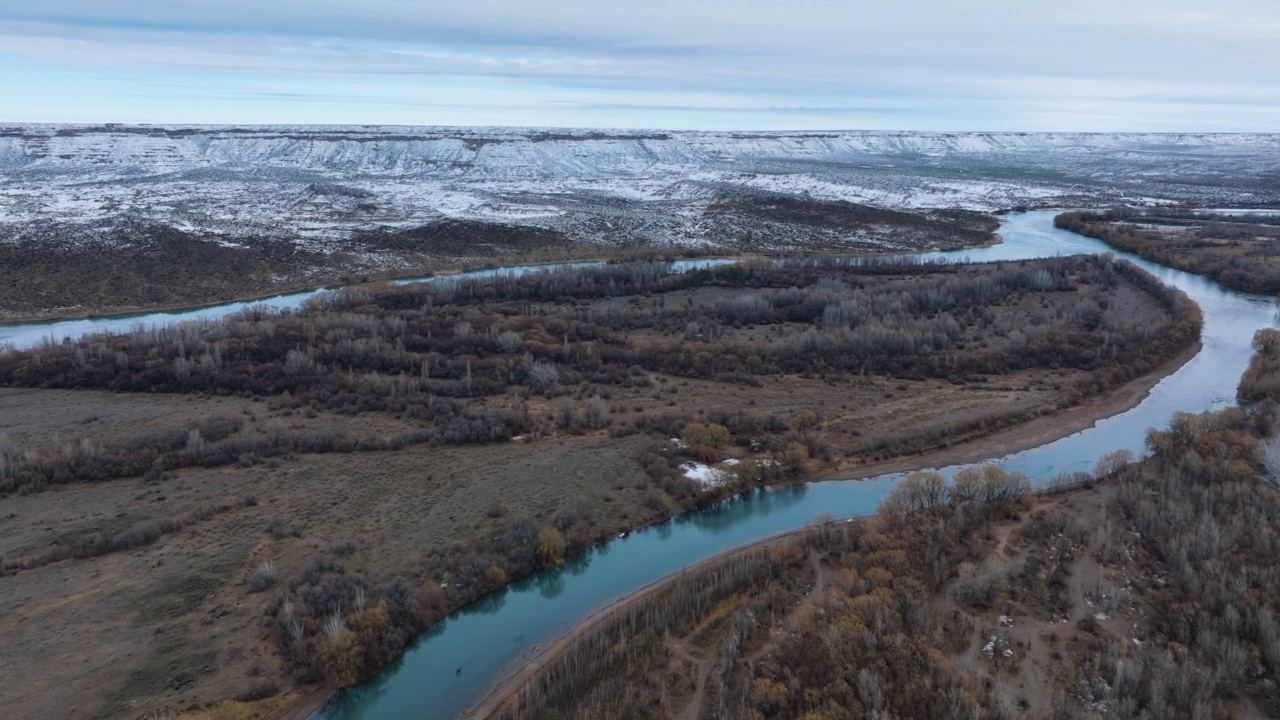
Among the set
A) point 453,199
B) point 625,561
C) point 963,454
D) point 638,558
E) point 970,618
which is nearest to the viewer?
point 970,618

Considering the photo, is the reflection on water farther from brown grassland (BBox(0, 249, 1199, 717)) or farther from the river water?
brown grassland (BBox(0, 249, 1199, 717))

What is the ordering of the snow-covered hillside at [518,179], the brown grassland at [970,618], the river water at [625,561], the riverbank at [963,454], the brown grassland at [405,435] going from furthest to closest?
the snow-covered hillside at [518,179] → the brown grassland at [405,435] → the river water at [625,561] → the riverbank at [963,454] → the brown grassland at [970,618]

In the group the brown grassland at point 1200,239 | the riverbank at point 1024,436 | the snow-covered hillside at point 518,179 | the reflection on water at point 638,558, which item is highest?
the snow-covered hillside at point 518,179

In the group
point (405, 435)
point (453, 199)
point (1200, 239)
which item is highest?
point (453, 199)

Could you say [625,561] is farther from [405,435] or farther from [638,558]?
[405,435]

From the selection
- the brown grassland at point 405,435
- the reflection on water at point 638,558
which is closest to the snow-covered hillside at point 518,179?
the brown grassland at point 405,435

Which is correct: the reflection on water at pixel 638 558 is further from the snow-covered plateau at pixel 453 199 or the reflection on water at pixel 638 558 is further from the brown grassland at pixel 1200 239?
the snow-covered plateau at pixel 453 199

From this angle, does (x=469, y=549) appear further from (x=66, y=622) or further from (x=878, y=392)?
(x=878, y=392)

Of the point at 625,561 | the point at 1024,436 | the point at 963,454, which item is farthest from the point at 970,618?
the point at 1024,436

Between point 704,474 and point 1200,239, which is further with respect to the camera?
point 1200,239
